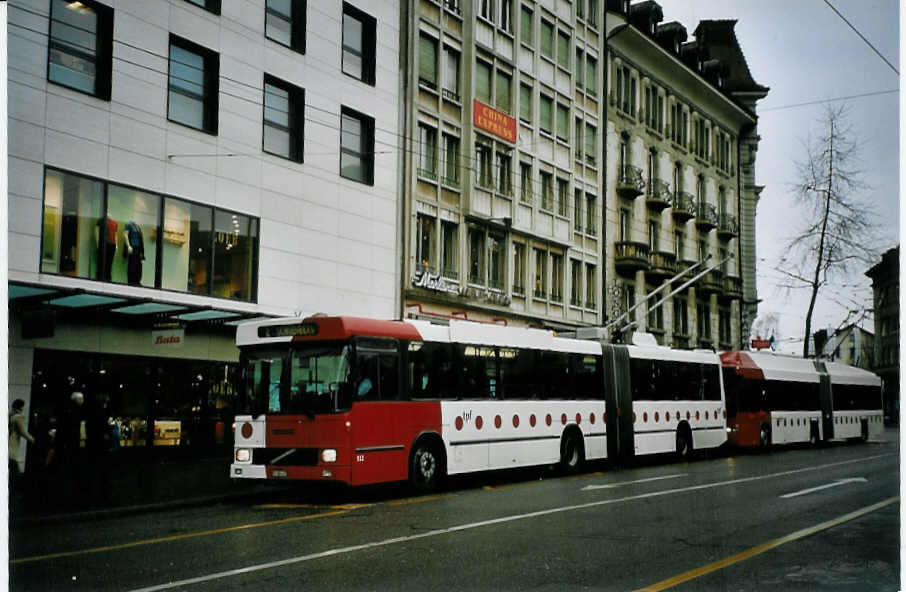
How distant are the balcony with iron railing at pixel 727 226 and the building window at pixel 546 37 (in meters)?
14.7

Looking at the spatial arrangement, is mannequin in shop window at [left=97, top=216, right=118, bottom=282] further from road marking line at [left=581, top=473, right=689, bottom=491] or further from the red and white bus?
the red and white bus

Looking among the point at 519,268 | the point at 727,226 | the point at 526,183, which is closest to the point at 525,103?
the point at 526,183

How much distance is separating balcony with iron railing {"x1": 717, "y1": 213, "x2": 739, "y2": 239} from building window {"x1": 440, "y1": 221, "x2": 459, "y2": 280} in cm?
A: 1052

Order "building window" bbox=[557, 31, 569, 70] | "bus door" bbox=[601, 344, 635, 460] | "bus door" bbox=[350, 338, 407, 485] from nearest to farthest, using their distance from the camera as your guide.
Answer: "bus door" bbox=[350, 338, 407, 485] < "bus door" bbox=[601, 344, 635, 460] < "building window" bbox=[557, 31, 569, 70]

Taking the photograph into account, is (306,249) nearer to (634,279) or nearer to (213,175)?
(213,175)

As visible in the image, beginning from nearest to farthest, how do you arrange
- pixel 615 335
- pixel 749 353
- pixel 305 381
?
pixel 305 381 → pixel 749 353 → pixel 615 335

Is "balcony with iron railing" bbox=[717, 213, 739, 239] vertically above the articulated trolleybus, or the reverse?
"balcony with iron railing" bbox=[717, 213, 739, 239]

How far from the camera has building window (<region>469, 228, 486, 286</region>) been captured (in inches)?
1339

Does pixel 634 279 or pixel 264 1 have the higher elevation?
pixel 264 1

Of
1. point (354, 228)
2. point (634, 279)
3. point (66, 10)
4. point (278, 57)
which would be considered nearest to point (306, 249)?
point (354, 228)

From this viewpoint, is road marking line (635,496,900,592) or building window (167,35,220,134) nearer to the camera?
road marking line (635,496,900,592)

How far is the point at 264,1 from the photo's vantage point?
2544 cm

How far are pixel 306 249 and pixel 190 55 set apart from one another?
545cm

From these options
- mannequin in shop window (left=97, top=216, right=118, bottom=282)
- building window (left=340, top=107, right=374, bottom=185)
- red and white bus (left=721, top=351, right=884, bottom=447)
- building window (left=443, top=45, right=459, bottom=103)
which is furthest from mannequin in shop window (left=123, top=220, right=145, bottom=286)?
red and white bus (left=721, top=351, right=884, bottom=447)
